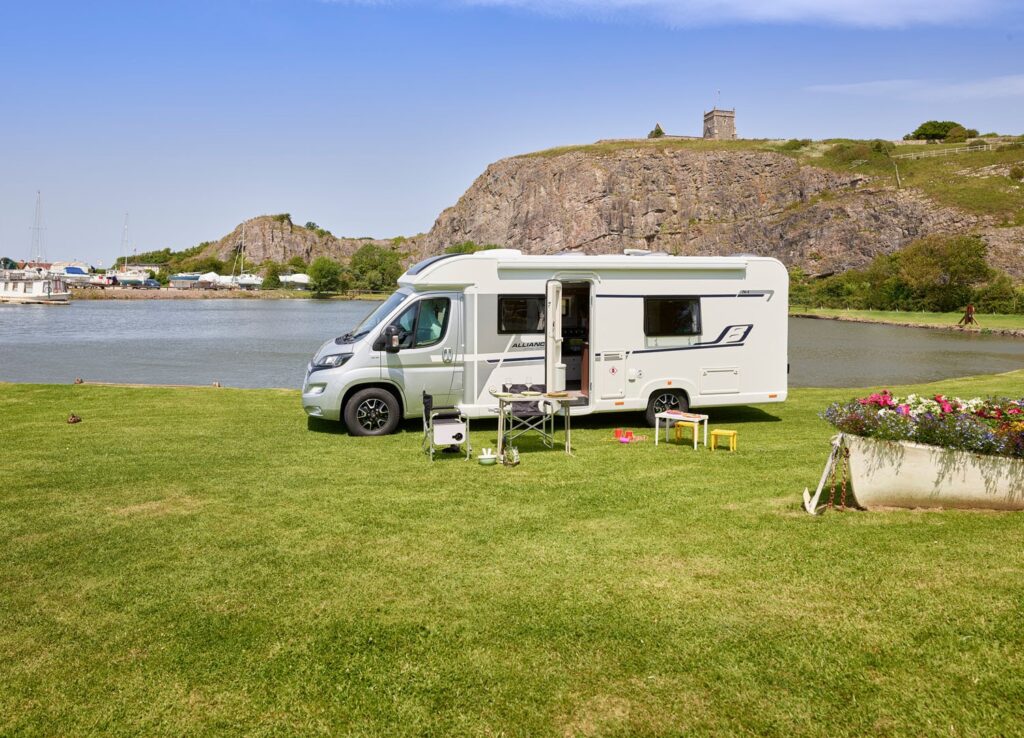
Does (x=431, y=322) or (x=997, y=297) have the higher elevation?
(x=997, y=297)

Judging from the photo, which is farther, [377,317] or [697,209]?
[697,209]

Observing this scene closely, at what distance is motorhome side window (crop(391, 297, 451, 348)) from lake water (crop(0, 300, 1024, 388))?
12.0 meters

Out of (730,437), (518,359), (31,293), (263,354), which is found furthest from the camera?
(31,293)

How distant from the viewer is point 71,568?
545 cm

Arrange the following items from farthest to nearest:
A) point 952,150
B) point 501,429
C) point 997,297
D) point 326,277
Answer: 1. point 326,277
2. point 952,150
3. point 997,297
4. point 501,429

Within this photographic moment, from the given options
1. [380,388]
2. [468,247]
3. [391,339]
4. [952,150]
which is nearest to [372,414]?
[380,388]

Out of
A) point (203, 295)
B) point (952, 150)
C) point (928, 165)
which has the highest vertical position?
point (952, 150)

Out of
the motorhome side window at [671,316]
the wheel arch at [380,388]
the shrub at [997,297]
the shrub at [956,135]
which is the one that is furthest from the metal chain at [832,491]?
the shrub at [956,135]

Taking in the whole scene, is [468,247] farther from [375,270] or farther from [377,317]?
[377,317]

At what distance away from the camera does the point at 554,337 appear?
10.8 meters

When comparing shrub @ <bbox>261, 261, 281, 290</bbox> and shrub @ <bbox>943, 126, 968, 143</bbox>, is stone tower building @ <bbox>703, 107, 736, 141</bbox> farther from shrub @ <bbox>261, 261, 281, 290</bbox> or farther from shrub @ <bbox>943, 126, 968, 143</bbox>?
shrub @ <bbox>261, 261, 281, 290</bbox>

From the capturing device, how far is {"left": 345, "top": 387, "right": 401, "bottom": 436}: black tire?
10.8 meters

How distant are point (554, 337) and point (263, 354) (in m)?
25.9

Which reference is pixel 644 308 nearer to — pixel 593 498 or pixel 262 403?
pixel 593 498
